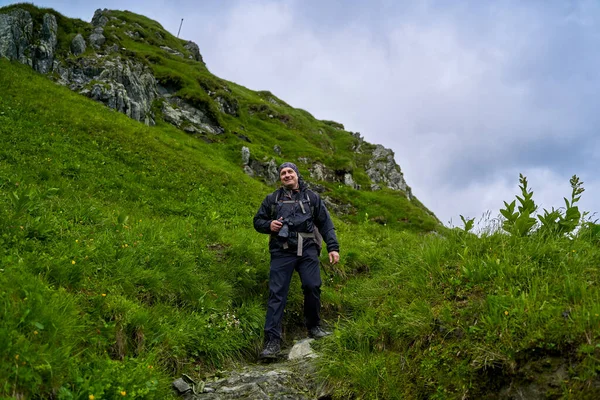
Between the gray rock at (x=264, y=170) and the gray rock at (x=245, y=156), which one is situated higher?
the gray rock at (x=245, y=156)

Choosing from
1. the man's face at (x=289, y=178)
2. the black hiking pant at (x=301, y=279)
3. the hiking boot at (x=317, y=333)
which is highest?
the man's face at (x=289, y=178)

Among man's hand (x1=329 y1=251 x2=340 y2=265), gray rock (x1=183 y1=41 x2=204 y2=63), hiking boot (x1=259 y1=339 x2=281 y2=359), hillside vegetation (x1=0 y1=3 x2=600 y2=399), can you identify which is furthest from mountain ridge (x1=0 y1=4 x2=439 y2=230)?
gray rock (x1=183 y1=41 x2=204 y2=63)

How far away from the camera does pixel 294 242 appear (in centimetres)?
749

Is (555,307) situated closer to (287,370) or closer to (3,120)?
(287,370)

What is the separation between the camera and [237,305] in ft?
26.5

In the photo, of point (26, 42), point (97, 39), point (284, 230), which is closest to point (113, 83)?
point (26, 42)

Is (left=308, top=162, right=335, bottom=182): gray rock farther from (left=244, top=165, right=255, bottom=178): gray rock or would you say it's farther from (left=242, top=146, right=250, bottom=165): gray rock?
(left=244, top=165, right=255, bottom=178): gray rock

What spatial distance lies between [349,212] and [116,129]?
1825 centimetres

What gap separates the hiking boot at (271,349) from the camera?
21.8 ft

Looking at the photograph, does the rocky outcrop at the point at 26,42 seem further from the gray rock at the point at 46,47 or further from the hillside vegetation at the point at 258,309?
the hillside vegetation at the point at 258,309

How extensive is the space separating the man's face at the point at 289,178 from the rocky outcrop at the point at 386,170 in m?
62.1

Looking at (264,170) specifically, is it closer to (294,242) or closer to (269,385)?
(294,242)

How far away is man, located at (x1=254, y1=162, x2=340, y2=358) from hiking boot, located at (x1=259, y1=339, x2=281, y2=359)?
135 millimetres

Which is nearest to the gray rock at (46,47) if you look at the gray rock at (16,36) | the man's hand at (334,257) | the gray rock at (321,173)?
the gray rock at (16,36)
